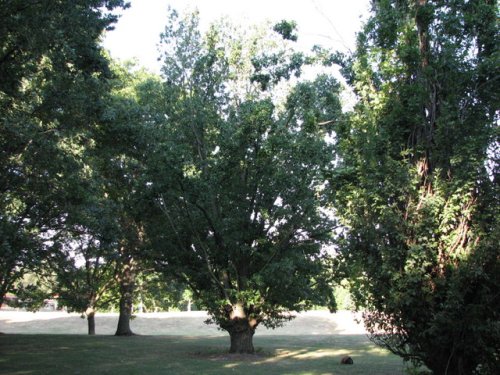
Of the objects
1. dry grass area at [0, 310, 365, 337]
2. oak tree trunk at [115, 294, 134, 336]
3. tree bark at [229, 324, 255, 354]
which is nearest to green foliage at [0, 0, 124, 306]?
tree bark at [229, 324, 255, 354]

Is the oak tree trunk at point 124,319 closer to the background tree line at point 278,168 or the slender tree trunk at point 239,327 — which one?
the background tree line at point 278,168

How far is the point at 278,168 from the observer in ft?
55.8

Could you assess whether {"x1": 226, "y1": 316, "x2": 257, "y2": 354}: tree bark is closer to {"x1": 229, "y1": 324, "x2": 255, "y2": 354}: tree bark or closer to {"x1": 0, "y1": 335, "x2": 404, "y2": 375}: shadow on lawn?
{"x1": 229, "y1": 324, "x2": 255, "y2": 354}: tree bark

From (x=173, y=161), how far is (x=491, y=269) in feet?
37.6

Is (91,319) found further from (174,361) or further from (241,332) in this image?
(174,361)

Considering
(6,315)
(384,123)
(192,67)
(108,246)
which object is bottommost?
(6,315)

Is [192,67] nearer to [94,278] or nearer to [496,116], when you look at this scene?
[496,116]

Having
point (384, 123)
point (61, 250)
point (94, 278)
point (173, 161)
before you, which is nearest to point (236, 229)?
point (173, 161)

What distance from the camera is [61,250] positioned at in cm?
1994

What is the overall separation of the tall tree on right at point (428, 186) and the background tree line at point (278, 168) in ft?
0.11

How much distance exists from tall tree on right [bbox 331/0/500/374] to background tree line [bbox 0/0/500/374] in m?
0.03

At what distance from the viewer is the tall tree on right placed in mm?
6926

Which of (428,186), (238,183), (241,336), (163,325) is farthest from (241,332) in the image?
(163,325)

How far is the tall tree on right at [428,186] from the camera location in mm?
6926
